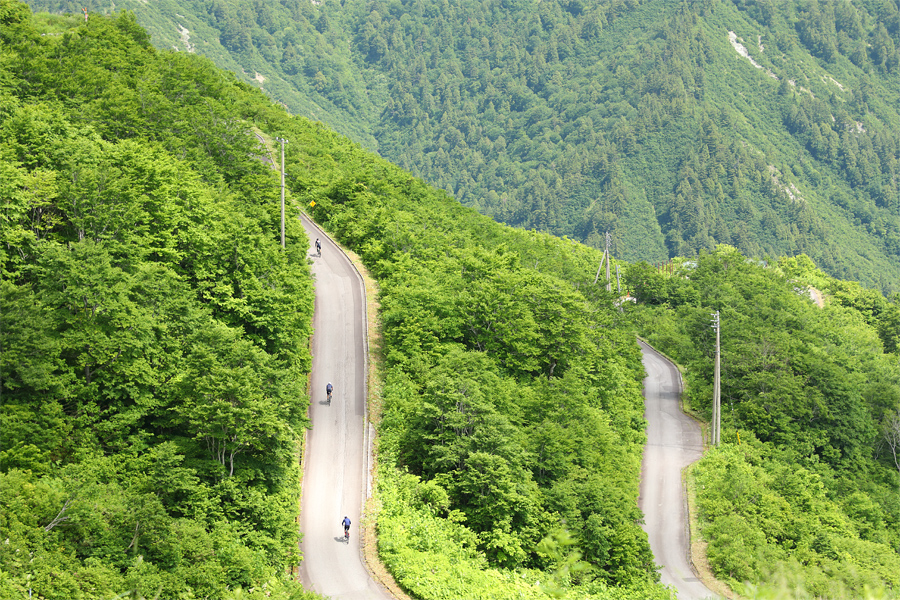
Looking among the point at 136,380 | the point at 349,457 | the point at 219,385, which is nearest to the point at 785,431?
the point at 349,457

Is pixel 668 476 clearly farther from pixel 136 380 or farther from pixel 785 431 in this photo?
pixel 136 380

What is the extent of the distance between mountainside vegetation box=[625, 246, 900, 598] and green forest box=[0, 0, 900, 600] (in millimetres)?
254

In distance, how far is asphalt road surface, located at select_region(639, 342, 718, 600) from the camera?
138 ft

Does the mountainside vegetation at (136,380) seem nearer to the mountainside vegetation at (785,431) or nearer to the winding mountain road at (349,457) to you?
the winding mountain road at (349,457)

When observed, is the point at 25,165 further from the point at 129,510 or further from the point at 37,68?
the point at 129,510

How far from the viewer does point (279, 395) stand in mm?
32094

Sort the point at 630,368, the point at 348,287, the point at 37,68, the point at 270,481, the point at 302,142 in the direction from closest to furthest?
the point at 270,481
the point at 37,68
the point at 348,287
the point at 630,368
the point at 302,142

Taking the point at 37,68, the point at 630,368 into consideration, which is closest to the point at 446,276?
the point at 630,368

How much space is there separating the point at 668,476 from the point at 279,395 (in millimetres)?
29438

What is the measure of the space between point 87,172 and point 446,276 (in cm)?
2325

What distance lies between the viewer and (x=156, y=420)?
102ft

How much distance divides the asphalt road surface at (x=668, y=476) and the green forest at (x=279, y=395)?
143cm

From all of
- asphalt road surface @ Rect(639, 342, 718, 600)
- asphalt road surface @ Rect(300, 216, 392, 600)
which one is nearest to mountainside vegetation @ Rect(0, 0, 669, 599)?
asphalt road surface @ Rect(300, 216, 392, 600)

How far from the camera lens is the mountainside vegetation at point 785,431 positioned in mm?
44625
